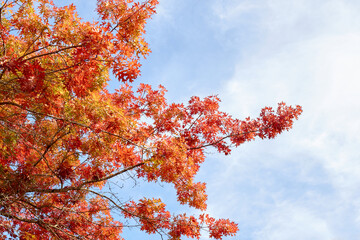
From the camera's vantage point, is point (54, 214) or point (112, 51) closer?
point (112, 51)

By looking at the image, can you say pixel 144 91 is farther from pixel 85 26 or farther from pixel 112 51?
pixel 85 26

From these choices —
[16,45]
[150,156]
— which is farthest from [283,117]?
[16,45]

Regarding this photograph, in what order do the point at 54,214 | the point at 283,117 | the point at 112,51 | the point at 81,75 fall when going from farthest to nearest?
the point at 283,117
the point at 54,214
the point at 112,51
the point at 81,75

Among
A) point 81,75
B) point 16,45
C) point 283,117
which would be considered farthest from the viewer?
point 283,117

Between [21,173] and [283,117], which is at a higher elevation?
[283,117]

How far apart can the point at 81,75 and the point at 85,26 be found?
1.02 metres

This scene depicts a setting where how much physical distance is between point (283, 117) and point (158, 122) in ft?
11.8

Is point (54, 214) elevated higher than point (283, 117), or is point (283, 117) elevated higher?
point (283, 117)

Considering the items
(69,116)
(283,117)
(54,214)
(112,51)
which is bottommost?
(54,214)

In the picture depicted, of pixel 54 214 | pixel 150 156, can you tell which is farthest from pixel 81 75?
pixel 54 214

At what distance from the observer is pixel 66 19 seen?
7.14 meters

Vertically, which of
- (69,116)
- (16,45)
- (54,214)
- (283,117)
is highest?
(283,117)

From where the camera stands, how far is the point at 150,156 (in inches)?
277

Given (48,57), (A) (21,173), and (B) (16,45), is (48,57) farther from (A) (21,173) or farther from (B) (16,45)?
(A) (21,173)
